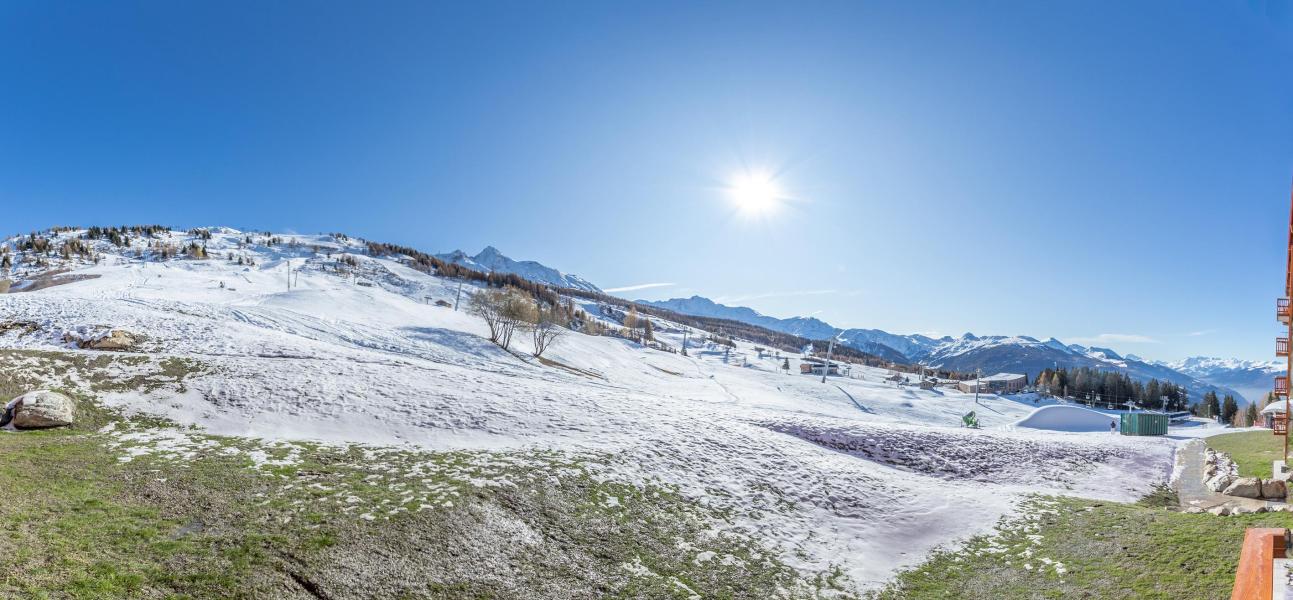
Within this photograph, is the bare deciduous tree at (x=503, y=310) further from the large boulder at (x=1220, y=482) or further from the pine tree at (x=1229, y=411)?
the pine tree at (x=1229, y=411)

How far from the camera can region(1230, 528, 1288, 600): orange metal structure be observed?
509 centimetres

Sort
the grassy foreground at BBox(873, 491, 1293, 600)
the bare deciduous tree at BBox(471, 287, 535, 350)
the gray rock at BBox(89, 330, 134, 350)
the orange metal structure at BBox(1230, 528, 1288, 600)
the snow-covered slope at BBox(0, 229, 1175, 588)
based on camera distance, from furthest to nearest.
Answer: the bare deciduous tree at BBox(471, 287, 535, 350) < the gray rock at BBox(89, 330, 134, 350) < the snow-covered slope at BBox(0, 229, 1175, 588) < the grassy foreground at BBox(873, 491, 1293, 600) < the orange metal structure at BBox(1230, 528, 1288, 600)

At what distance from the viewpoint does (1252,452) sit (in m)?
33.0

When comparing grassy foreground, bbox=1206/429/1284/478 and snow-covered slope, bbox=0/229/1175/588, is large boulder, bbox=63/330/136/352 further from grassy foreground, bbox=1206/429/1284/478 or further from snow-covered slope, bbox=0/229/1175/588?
grassy foreground, bbox=1206/429/1284/478

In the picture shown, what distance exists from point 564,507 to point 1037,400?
120838 millimetres

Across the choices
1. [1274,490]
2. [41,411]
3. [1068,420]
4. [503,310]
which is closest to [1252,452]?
[1274,490]

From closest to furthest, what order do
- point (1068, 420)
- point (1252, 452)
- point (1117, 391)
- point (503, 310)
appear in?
point (1252, 452) < point (1068, 420) < point (503, 310) < point (1117, 391)

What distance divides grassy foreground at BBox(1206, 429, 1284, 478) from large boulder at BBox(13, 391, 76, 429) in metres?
48.6

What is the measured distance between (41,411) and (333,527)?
41.5 ft

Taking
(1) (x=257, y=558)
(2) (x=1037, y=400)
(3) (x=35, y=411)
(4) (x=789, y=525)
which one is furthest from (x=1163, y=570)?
(2) (x=1037, y=400)

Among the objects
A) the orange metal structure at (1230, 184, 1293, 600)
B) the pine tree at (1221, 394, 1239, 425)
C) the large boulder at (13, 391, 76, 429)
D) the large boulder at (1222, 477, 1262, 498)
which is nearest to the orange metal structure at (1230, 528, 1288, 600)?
the orange metal structure at (1230, 184, 1293, 600)

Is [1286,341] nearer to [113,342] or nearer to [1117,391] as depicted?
[113,342]

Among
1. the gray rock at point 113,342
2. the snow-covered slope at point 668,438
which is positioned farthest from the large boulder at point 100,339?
the snow-covered slope at point 668,438

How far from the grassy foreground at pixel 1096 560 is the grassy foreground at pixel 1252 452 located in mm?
17769
